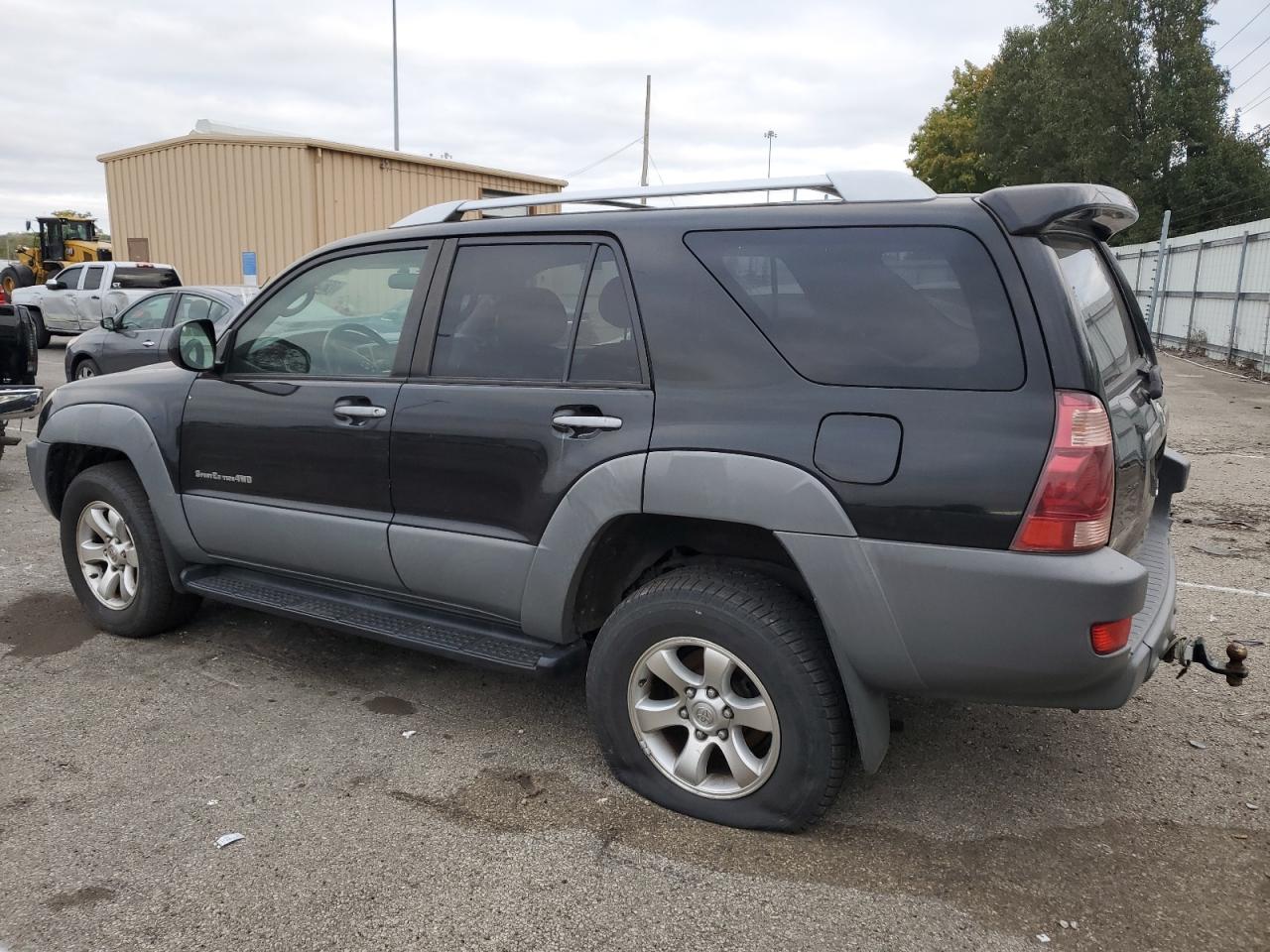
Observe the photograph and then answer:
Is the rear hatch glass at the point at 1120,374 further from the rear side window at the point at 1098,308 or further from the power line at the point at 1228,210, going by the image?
the power line at the point at 1228,210

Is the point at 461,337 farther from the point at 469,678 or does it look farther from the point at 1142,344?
the point at 1142,344

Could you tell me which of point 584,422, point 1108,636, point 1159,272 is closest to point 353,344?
point 584,422

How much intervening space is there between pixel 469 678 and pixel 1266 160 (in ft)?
139

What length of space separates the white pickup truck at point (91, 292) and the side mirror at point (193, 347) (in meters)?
14.8

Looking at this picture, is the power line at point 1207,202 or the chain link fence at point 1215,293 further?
the power line at point 1207,202

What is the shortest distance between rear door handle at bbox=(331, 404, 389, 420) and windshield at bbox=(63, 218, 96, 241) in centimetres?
2923

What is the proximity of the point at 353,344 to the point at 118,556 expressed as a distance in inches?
63.1

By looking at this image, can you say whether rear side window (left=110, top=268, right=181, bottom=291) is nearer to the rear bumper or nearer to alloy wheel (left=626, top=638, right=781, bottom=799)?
alloy wheel (left=626, top=638, right=781, bottom=799)

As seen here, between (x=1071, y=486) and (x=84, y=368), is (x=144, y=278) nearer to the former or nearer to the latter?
(x=84, y=368)

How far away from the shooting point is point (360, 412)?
3568 mm

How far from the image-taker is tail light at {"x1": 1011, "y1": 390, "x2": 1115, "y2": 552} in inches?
96.9

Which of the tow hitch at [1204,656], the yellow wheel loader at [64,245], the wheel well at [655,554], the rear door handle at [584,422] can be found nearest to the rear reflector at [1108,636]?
the tow hitch at [1204,656]

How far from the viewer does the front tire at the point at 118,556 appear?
14.1 feet

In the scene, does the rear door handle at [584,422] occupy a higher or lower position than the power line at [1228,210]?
lower
